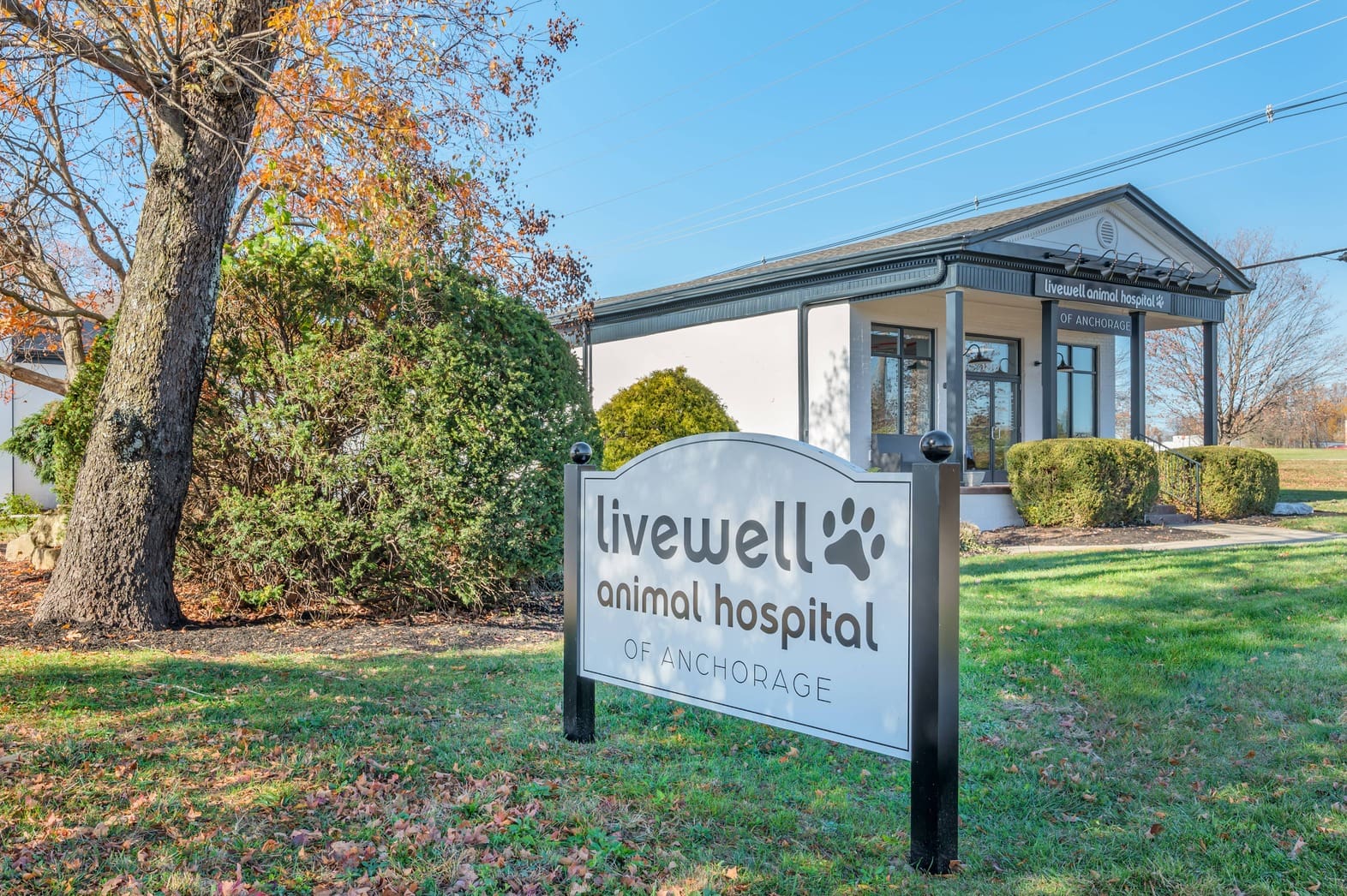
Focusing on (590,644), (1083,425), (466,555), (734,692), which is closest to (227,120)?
(466,555)

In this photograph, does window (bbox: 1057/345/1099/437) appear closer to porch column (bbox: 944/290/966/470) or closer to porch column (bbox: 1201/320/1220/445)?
porch column (bbox: 1201/320/1220/445)

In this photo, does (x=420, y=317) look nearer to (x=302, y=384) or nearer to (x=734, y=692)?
(x=302, y=384)

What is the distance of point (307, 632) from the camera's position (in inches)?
269

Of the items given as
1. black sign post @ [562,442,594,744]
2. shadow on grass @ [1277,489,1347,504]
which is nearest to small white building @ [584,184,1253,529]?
shadow on grass @ [1277,489,1347,504]

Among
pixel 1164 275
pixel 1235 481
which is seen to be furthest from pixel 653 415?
pixel 1164 275

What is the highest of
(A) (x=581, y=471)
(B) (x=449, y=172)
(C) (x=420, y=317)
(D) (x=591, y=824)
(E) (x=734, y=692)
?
(B) (x=449, y=172)

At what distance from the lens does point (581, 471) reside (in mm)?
4320

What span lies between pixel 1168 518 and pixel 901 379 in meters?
5.10

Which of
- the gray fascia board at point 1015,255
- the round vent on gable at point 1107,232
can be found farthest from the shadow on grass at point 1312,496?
the gray fascia board at point 1015,255

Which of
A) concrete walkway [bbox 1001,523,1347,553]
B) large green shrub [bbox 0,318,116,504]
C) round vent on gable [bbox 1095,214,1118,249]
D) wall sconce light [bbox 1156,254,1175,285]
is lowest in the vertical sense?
concrete walkway [bbox 1001,523,1347,553]

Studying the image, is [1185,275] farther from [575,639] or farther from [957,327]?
[575,639]

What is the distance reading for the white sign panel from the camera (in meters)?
3.04

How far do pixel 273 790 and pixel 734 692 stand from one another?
1.75m

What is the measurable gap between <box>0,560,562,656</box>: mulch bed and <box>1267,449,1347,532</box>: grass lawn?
12.3 metres
